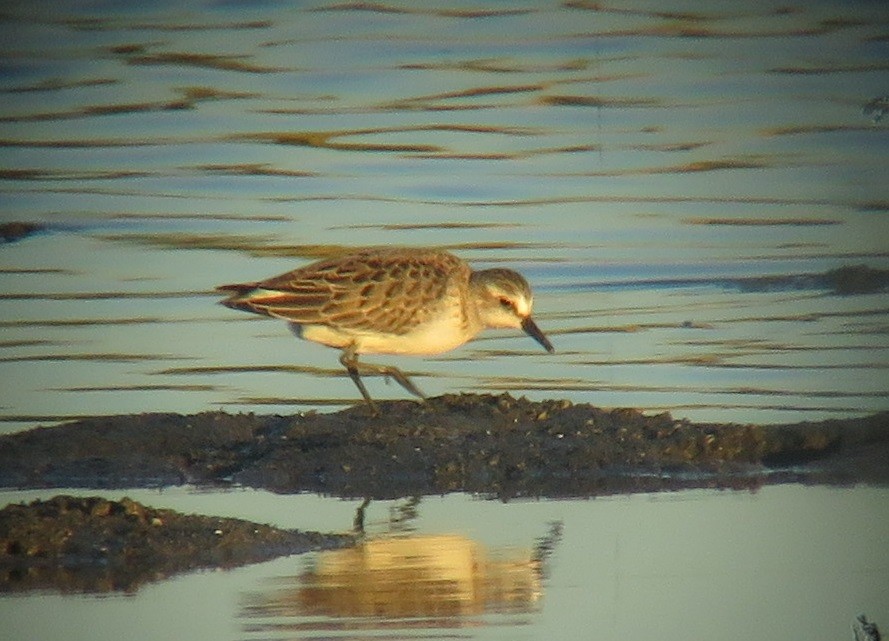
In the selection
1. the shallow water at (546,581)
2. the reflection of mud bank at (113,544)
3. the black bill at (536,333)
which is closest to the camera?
the shallow water at (546,581)

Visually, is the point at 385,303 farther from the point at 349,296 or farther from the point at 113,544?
the point at 113,544

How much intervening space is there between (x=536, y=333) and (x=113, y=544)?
323 cm

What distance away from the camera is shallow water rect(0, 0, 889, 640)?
536 cm

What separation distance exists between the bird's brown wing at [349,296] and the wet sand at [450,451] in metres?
0.81

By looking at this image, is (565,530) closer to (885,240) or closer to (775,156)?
(885,240)

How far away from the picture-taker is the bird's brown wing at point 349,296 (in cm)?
786

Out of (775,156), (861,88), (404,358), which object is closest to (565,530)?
(404,358)

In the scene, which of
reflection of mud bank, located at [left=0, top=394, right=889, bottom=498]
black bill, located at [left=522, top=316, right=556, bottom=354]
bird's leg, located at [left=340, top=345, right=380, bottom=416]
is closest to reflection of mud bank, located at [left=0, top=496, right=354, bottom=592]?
reflection of mud bank, located at [left=0, top=394, right=889, bottom=498]

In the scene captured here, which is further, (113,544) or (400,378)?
(400,378)

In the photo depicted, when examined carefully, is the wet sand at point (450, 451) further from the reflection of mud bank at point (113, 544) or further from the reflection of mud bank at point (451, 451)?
the reflection of mud bank at point (113, 544)

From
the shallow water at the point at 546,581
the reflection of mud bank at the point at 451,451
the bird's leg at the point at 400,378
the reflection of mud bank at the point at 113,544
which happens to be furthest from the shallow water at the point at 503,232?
the bird's leg at the point at 400,378

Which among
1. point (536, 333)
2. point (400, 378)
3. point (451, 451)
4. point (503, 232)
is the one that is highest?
point (503, 232)

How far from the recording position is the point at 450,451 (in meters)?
6.63

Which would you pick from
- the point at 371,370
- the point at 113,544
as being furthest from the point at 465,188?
the point at 113,544
